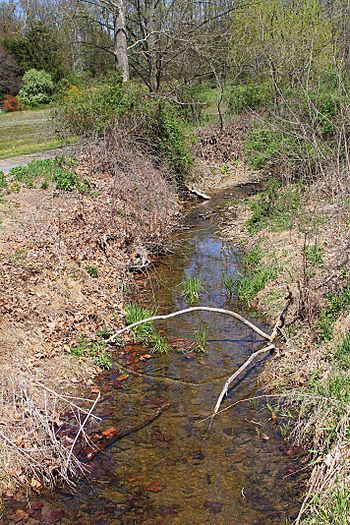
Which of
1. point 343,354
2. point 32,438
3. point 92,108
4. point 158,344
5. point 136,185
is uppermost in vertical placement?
point 92,108

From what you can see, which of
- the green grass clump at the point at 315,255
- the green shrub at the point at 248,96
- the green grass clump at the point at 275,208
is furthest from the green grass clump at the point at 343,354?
the green shrub at the point at 248,96

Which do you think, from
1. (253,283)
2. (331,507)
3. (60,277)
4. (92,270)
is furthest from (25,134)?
(331,507)

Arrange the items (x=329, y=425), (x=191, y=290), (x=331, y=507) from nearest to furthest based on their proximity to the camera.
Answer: (x=331, y=507)
(x=329, y=425)
(x=191, y=290)

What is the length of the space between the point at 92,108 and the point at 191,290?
8.11 m

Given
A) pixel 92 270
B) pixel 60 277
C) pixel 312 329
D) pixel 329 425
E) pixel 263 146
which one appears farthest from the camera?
pixel 263 146

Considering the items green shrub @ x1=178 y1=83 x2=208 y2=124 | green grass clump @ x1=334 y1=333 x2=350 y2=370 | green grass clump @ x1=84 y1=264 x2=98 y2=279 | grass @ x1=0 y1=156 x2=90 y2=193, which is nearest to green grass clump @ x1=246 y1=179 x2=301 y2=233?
grass @ x1=0 y1=156 x2=90 y2=193

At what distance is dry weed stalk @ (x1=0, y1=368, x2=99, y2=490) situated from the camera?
5953 mm

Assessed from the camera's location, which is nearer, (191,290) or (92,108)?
(191,290)

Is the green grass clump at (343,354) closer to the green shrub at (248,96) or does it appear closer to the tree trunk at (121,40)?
the tree trunk at (121,40)

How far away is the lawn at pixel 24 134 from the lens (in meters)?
20.9

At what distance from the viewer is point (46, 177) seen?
1459 centimetres

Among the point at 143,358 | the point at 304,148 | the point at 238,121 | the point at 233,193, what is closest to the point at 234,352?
the point at 143,358

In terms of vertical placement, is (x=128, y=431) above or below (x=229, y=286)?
below

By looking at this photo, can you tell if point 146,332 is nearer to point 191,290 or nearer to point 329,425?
point 191,290
